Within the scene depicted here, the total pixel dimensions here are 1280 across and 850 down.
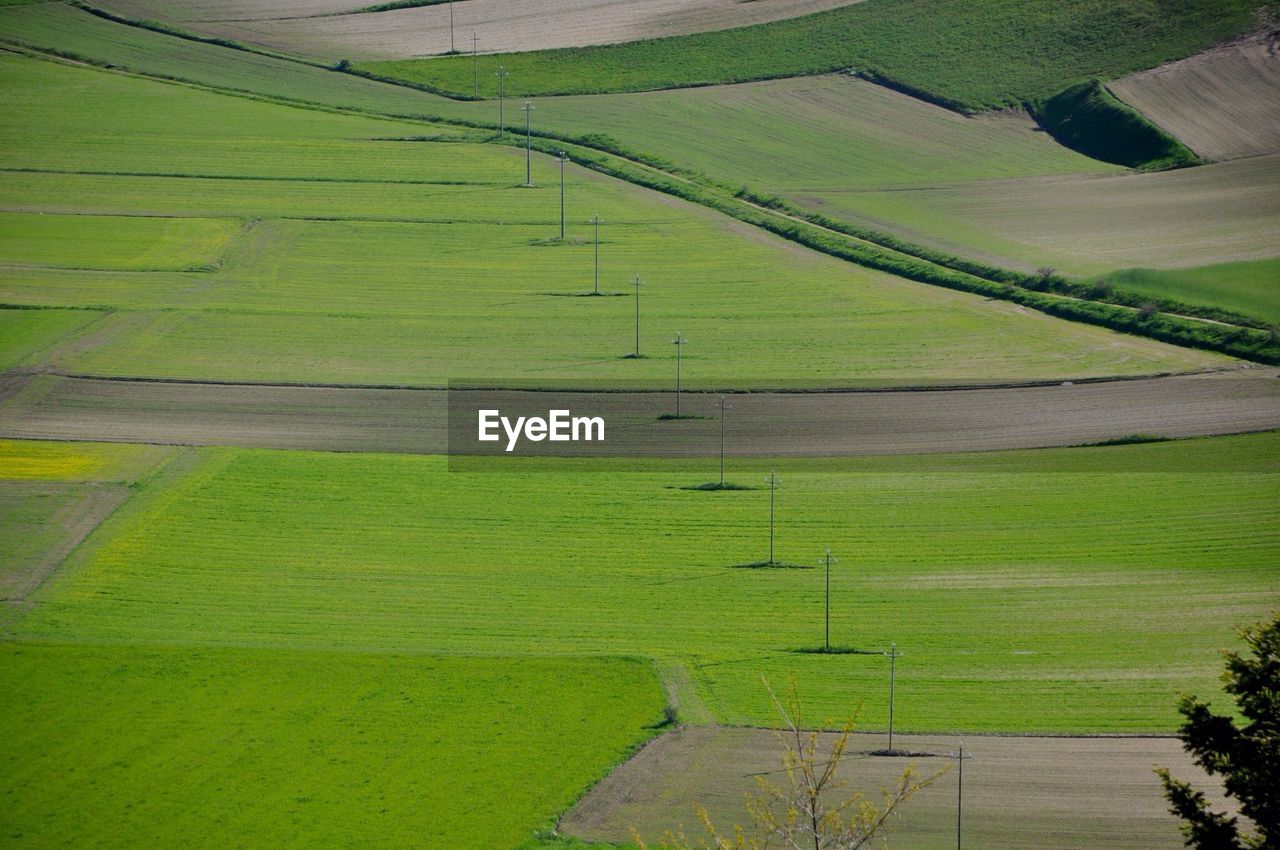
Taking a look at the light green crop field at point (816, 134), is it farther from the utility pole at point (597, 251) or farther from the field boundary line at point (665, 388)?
the field boundary line at point (665, 388)

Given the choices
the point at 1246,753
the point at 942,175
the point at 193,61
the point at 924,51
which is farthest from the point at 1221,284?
the point at 193,61

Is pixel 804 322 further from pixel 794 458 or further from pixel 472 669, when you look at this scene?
pixel 472 669

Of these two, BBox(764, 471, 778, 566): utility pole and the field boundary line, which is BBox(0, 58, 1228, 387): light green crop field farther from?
BBox(764, 471, 778, 566): utility pole

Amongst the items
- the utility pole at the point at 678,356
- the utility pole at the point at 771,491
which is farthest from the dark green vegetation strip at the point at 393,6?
the utility pole at the point at 771,491

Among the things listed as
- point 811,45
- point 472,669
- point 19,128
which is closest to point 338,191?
point 19,128

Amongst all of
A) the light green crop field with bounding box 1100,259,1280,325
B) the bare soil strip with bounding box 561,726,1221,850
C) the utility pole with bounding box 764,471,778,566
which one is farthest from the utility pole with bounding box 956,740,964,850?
the light green crop field with bounding box 1100,259,1280,325

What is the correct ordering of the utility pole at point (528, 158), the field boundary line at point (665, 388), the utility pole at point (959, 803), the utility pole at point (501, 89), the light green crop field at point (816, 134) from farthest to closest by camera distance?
1. the utility pole at point (501, 89)
2. the light green crop field at point (816, 134)
3. the utility pole at point (528, 158)
4. the field boundary line at point (665, 388)
5. the utility pole at point (959, 803)

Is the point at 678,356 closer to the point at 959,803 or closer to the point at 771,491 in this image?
the point at 771,491
